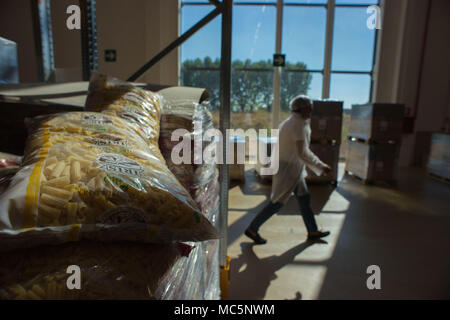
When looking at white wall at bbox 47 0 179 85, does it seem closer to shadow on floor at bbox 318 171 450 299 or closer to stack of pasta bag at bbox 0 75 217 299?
stack of pasta bag at bbox 0 75 217 299

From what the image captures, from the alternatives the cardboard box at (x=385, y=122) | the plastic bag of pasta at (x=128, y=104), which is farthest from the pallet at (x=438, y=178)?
the plastic bag of pasta at (x=128, y=104)

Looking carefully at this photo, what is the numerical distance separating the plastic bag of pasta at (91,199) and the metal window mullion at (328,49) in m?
7.79

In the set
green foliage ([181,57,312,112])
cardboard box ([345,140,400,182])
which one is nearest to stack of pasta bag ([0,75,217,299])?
cardboard box ([345,140,400,182])

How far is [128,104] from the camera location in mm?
1241

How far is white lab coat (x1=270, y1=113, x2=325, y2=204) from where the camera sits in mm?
3213

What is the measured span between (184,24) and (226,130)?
697 centimetres

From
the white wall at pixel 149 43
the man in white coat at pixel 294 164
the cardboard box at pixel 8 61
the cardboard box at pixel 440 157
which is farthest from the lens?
the cardboard box at pixel 440 157

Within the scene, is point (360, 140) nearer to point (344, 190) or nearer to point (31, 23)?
point (344, 190)

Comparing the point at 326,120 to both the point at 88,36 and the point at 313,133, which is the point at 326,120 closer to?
the point at 313,133

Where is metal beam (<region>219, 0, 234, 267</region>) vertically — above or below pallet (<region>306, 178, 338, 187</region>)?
above

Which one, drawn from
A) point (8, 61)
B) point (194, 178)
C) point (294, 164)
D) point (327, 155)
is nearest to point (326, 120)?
point (327, 155)

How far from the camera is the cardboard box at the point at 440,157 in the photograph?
19.7 feet

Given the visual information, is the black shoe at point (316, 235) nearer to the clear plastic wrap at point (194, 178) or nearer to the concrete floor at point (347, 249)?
the concrete floor at point (347, 249)
